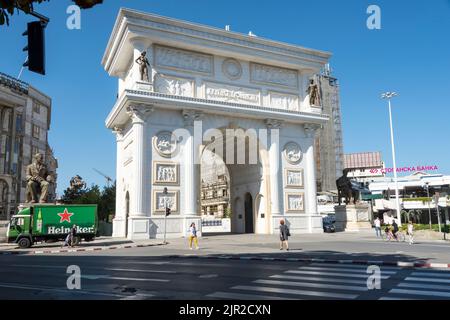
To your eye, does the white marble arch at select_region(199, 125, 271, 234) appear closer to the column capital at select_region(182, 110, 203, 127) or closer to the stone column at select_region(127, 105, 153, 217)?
the column capital at select_region(182, 110, 203, 127)

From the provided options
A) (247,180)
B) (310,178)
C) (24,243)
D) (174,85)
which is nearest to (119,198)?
(24,243)

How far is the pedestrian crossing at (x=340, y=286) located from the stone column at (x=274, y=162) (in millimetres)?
22326

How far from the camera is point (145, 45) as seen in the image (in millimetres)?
32594

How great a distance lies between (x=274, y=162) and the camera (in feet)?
120

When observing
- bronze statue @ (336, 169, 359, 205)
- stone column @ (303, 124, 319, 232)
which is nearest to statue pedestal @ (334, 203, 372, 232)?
bronze statue @ (336, 169, 359, 205)

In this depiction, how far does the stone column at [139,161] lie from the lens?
3047 centimetres

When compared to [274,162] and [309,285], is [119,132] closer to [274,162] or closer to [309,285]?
[274,162]

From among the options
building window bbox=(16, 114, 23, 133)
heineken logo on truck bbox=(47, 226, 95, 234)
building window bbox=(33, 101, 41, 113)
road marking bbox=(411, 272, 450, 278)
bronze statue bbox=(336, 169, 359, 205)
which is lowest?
road marking bbox=(411, 272, 450, 278)

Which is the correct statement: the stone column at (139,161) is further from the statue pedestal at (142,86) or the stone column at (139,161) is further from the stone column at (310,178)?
the stone column at (310,178)

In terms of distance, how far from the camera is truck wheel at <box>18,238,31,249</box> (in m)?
26.2

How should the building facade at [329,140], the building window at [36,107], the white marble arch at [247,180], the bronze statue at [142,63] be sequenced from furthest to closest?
1. the building facade at [329,140]
2. the building window at [36,107]
3. the white marble arch at [247,180]
4. the bronze statue at [142,63]

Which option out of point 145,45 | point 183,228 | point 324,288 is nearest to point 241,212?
point 183,228

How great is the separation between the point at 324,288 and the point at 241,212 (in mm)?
31656

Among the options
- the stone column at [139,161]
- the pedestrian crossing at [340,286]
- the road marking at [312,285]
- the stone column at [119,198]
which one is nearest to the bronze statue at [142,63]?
the stone column at [139,161]
